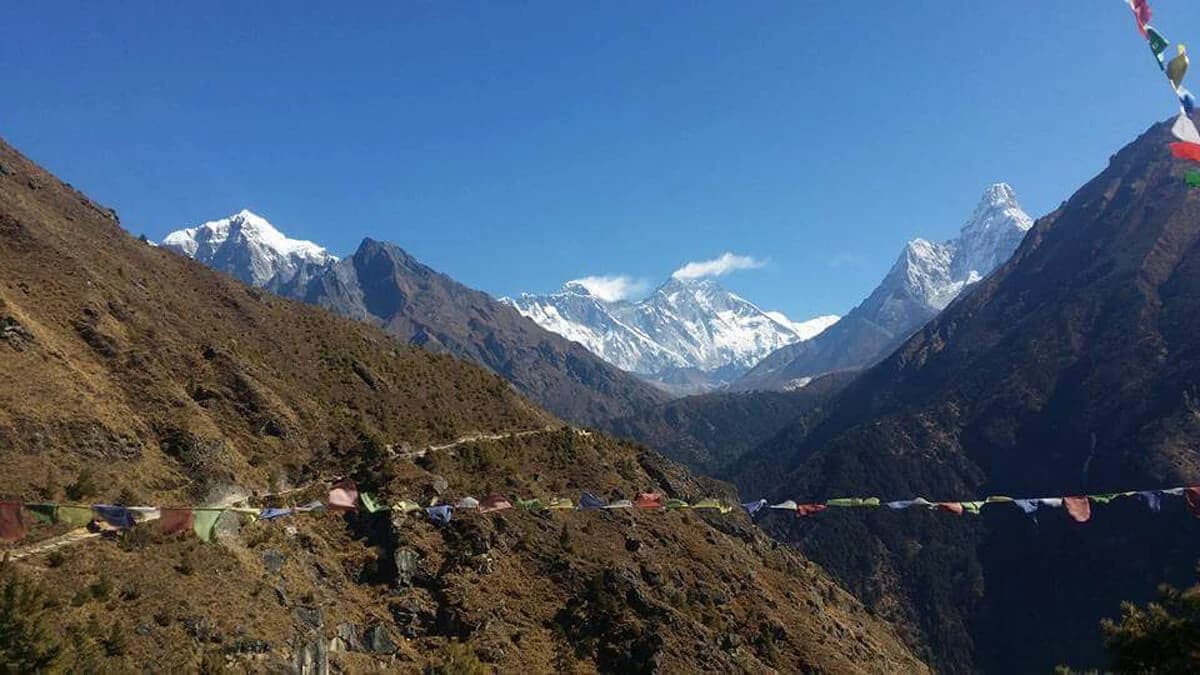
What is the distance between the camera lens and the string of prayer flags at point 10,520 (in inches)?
830

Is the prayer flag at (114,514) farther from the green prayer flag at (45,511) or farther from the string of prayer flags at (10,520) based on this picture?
the string of prayer flags at (10,520)

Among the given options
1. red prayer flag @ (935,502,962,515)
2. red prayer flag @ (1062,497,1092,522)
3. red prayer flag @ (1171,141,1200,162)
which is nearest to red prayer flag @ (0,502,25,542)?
red prayer flag @ (1171,141,1200,162)

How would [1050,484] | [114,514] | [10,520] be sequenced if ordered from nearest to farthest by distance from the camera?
[10,520]
[114,514]
[1050,484]

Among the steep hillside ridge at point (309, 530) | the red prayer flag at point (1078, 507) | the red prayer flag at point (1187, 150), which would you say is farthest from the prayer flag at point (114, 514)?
the red prayer flag at point (1078, 507)

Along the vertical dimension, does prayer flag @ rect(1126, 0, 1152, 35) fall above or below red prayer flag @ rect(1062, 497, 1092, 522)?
above

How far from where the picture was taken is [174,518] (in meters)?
22.8

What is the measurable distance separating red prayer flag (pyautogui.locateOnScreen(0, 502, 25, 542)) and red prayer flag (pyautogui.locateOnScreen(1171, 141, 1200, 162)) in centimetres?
3043

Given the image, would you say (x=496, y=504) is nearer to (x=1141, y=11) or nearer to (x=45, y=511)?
(x=45, y=511)

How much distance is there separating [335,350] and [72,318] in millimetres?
26654

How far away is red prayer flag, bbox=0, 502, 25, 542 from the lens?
69.2ft

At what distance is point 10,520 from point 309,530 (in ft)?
60.6

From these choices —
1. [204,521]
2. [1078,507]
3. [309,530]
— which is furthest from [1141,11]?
[309,530]

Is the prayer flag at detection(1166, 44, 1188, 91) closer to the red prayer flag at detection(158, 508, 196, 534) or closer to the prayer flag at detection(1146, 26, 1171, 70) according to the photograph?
the prayer flag at detection(1146, 26, 1171, 70)

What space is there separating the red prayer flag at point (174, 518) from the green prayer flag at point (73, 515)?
1.76 meters
